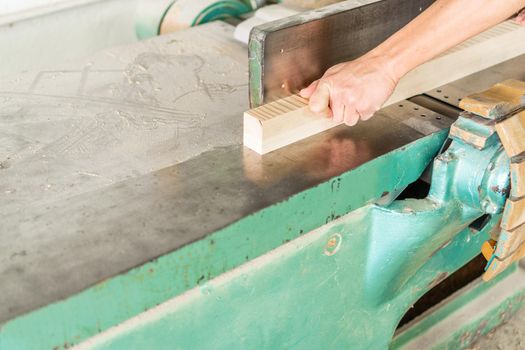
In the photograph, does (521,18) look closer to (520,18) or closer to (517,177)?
(520,18)

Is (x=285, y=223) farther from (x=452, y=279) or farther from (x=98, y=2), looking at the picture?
(x=452, y=279)

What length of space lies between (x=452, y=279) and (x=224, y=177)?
138cm

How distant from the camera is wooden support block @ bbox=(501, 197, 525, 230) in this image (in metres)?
1.18

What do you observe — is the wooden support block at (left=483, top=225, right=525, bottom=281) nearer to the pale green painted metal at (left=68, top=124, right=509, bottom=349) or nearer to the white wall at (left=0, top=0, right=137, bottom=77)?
the pale green painted metal at (left=68, top=124, right=509, bottom=349)

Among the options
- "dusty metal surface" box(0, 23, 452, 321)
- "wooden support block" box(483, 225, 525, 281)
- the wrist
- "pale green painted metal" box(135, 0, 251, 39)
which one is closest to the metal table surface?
"dusty metal surface" box(0, 23, 452, 321)

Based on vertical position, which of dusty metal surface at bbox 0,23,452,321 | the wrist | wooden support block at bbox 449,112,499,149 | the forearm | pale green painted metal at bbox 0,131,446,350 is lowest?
pale green painted metal at bbox 0,131,446,350

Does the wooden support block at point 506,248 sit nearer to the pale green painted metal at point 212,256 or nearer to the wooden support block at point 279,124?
the pale green painted metal at point 212,256

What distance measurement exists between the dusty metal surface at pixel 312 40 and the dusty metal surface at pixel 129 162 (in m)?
0.12

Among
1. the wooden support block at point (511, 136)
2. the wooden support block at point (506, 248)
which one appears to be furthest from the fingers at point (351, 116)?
the wooden support block at point (506, 248)

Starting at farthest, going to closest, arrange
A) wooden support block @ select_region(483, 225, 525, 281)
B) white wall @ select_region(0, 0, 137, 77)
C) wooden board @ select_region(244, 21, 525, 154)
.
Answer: white wall @ select_region(0, 0, 137, 77) < wooden support block @ select_region(483, 225, 525, 281) < wooden board @ select_region(244, 21, 525, 154)

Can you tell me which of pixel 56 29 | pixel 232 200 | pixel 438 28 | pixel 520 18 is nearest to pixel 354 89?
pixel 438 28

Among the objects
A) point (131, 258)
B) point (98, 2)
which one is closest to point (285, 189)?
point (131, 258)

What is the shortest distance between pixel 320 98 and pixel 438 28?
253 millimetres

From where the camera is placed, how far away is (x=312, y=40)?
48.4 inches
